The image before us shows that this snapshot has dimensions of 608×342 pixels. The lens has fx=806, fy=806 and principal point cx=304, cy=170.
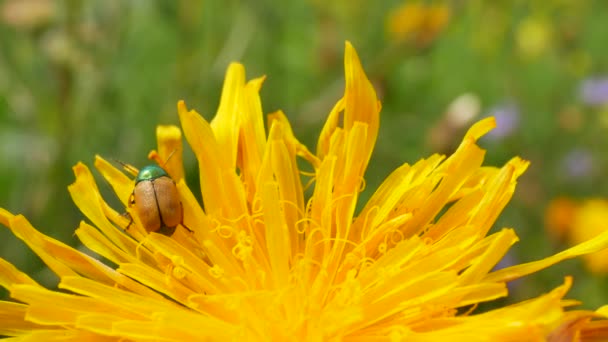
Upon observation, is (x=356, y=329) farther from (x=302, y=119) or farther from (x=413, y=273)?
(x=302, y=119)

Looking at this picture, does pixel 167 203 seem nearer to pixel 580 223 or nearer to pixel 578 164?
pixel 580 223

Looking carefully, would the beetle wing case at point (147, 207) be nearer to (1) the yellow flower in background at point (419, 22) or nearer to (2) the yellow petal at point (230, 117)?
(2) the yellow petal at point (230, 117)

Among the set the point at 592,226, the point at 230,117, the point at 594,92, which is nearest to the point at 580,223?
the point at 592,226

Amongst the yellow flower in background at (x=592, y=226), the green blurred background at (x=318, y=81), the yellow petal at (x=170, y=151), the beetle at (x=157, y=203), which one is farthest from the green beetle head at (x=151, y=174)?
the yellow flower in background at (x=592, y=226)

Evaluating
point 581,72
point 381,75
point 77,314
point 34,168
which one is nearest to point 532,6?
point 581,72

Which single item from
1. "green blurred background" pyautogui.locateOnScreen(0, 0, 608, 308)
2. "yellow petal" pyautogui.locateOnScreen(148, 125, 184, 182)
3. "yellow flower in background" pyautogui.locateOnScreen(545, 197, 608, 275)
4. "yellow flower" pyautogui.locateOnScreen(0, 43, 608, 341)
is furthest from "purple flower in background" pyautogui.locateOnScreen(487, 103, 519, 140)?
"yellow petal" pyautogui.locateOnScreen(148, 125, 184, 182)

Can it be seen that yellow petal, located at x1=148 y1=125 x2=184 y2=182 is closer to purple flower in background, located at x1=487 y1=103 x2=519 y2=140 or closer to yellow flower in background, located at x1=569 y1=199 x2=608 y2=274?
yellow flower in background, located at x1=569 y1=199 x2=608 y2=274
